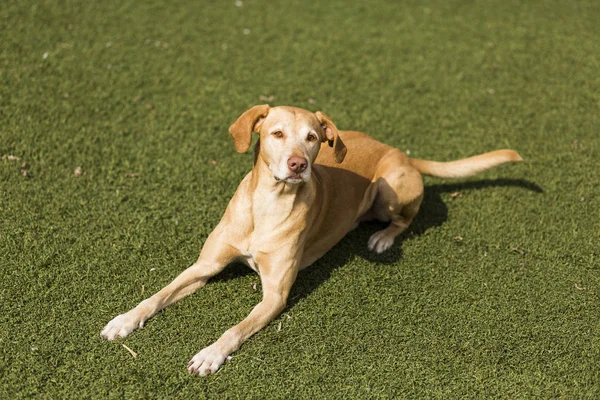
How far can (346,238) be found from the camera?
259 inches

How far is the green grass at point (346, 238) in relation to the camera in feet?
16.2

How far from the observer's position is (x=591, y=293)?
19.6ft

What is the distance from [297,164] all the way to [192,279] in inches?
55.6

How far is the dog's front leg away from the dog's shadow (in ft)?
0.96

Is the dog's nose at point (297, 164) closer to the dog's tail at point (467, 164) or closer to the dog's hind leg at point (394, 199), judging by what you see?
the dog's hind leg at point (394, 199)

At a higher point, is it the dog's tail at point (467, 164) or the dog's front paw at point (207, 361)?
the dog's tail at point (467, 164)

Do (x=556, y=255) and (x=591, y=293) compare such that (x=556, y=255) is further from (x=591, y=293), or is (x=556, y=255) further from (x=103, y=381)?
(x=103, y=381)

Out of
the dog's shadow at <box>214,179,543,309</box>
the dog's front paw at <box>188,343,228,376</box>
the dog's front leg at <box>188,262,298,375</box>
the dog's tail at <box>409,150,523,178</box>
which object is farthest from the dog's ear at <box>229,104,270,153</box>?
the dog's tail at <box>409,150,523,178</box>

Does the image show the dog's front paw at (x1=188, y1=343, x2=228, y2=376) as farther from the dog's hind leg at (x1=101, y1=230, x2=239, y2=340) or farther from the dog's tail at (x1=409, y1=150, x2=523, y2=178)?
the dog's tail at (x1=409, y1=150, x2=523, y2=178)

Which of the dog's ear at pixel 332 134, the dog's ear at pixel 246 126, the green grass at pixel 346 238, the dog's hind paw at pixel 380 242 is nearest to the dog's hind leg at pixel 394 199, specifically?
the dog's hind paw at pixel 380 242

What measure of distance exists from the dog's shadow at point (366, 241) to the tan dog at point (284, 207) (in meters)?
0.11

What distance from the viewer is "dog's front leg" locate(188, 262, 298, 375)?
477 centimetres

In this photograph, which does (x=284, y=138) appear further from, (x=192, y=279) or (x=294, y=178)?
(x=192, y=279)

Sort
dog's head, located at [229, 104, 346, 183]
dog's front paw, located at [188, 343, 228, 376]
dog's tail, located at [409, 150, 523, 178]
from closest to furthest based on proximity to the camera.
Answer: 1. dog's front paw, located at [188, 343, 228, 376]
2. dog's head, located at [229, 104, 346, 183]
3. dog's tail, located at [409, 150, 523, 178]
